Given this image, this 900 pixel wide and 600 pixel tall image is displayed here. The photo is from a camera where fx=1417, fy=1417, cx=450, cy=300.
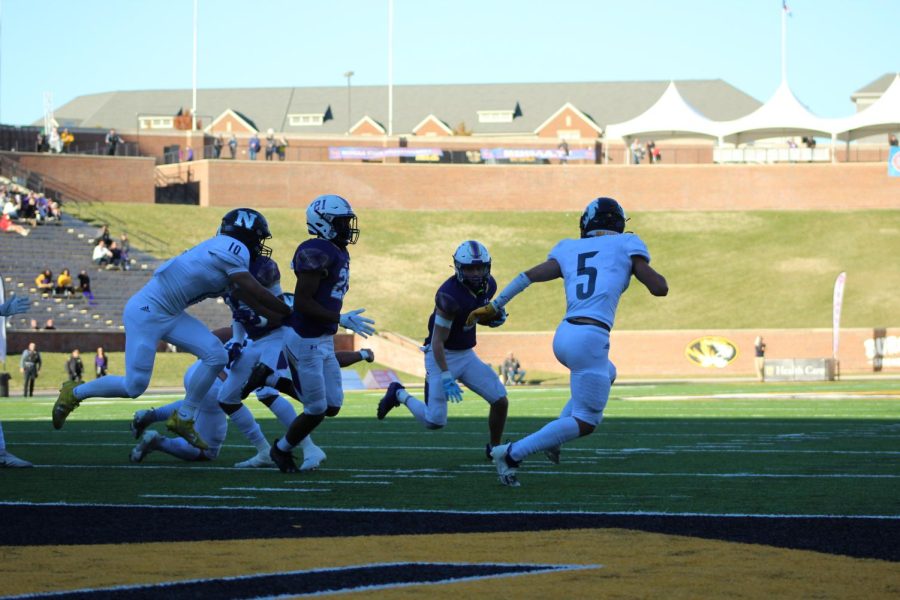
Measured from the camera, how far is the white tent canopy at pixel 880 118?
6619cm

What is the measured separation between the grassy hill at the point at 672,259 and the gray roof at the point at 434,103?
3991 cm

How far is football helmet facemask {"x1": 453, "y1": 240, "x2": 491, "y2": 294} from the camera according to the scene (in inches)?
500

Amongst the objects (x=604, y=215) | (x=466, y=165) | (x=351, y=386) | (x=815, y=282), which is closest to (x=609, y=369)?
(x=604, y=215)

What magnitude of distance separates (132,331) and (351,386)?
2541cm

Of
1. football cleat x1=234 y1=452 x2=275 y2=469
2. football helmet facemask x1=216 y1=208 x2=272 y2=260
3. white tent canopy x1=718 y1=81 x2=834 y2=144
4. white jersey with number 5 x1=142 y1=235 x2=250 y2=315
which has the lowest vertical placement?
football cleat x1=234 y1=452 x2=275 y2=469

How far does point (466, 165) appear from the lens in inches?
2766

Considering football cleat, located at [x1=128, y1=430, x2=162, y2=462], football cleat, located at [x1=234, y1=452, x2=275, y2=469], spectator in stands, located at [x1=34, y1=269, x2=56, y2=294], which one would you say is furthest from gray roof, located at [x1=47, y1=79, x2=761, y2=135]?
football cleat, located at [x1=234, y1=452, x2=275, y2=469]

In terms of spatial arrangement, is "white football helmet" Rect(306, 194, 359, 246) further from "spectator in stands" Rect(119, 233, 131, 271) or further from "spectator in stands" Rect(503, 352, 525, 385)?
"spectator in stands" Rect(119, 233, 131, 271)

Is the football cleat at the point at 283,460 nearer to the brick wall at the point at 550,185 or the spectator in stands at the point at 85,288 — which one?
the spectator in stands at the point at 85,288

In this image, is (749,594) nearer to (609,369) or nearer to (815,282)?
(609,369)

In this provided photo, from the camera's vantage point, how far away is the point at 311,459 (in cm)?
1220

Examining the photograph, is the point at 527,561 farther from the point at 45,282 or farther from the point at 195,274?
the point at 45,282

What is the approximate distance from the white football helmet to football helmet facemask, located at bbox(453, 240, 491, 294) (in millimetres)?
1478

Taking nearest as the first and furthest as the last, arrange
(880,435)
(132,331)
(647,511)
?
1. (647,511)
2. (132,331)
3. (880,435)
